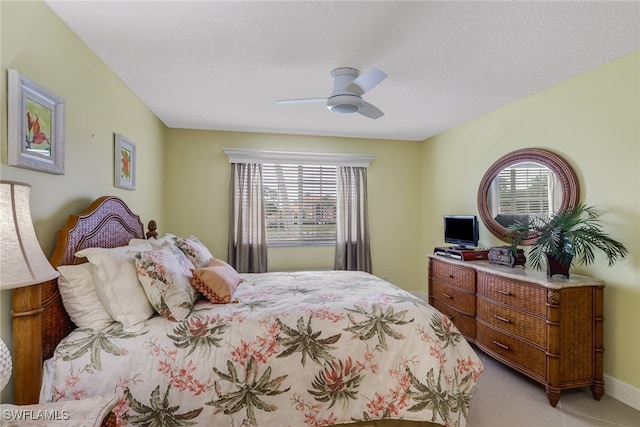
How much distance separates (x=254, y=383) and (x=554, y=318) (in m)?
2.07

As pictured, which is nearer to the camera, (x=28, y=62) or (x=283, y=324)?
(x=28, y=62)

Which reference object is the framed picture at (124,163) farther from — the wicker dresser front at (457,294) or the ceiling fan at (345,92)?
the wicker dresser front at (457,294)

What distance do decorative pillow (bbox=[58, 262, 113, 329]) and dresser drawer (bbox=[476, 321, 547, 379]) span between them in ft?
9.37

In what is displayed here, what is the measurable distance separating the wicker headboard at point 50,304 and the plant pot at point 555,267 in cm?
318

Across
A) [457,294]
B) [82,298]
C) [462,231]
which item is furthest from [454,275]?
[82,298]

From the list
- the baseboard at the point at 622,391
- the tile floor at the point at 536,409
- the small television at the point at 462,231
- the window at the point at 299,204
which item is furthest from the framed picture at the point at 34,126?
the baseboard at the point at 622,391

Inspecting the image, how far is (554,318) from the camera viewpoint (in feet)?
7.25

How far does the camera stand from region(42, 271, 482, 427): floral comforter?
5.27 ft

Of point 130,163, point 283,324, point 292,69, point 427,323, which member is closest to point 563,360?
point 427,323

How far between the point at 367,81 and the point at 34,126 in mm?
1928

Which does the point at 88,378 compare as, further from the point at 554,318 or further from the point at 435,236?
the point at 435,236

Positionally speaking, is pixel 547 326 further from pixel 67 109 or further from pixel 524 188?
pixel 67 109

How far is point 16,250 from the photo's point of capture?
3.75ft

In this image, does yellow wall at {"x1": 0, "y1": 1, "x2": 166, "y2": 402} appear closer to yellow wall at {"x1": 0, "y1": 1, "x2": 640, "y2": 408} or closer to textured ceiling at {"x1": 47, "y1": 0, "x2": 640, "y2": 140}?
yellow wall at {"x1": 0, "y1": 1, "x2": 640, "y2": 408}
